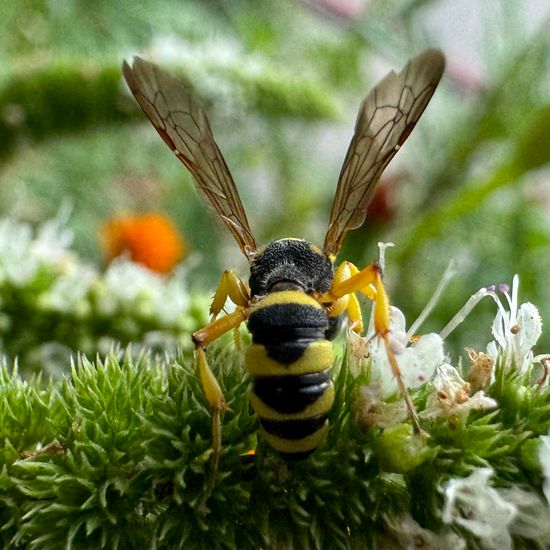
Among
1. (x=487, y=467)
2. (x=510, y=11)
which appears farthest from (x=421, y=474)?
(x=510, y=11)

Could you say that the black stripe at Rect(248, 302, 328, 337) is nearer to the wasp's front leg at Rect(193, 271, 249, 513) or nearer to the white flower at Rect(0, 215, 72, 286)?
the wasp's front leg at Rect(193, 271, 249, 513)

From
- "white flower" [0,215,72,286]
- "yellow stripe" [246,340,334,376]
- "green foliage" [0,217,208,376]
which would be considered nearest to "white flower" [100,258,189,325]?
"green foliage" [0,217,208,376]

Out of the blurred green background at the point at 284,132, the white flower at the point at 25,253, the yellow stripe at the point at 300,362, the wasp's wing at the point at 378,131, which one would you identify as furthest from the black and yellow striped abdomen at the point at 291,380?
the blurred green background at the point at 284,132

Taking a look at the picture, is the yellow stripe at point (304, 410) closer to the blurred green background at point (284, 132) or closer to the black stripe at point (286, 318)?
the black stripe at point (286, 318)

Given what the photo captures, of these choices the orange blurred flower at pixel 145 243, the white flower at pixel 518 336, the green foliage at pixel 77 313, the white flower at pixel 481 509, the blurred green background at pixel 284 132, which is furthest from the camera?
the orange blurred flower at pixel 145 243

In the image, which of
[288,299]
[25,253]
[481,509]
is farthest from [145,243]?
[481,509]

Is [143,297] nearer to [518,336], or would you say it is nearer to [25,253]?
[25,253]
